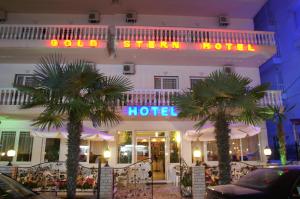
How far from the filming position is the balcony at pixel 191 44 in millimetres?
14125

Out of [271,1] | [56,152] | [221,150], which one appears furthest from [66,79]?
[271,1]

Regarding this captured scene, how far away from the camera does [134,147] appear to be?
1442 centimetres

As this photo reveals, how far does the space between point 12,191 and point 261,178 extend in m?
4.86

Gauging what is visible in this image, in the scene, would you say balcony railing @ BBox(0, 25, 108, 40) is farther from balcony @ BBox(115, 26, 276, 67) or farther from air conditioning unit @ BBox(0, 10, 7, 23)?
air conditioning unit @ BBox(0, 10, 7, 23)

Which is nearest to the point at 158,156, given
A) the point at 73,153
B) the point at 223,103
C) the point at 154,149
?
the point at 154,149

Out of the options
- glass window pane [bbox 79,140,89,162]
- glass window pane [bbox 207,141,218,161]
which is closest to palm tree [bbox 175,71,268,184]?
glass window pane [bbox 207,141,218,161]

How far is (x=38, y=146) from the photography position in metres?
14.3

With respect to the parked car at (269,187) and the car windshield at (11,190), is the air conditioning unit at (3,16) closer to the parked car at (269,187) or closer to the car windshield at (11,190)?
the car windshield at (11,190)

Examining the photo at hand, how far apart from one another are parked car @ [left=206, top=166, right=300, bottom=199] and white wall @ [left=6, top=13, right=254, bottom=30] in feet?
43.6

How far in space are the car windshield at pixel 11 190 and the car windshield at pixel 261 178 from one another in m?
4.30

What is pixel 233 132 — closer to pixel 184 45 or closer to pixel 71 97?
pixel 184 45

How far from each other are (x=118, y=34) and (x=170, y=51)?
3.01 metres

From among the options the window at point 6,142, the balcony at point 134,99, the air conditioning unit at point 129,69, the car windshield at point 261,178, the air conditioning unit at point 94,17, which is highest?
the air conditioning unit at point 94,17

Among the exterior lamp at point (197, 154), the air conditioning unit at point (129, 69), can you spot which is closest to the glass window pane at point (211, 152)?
the exterior lamp at point (197, 154)
